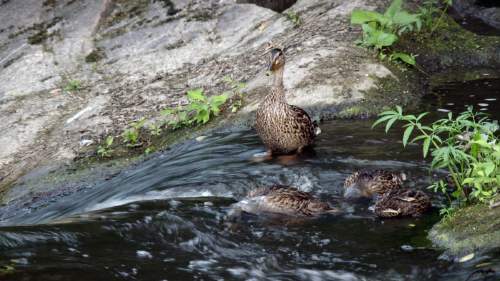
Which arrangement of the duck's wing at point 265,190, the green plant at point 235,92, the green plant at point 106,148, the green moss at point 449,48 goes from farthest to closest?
the green moss at point 449,48, the green plant at point 235,92, the green plant at point 106,148, the duck's wing at point 265,190

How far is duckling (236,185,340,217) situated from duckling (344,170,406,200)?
27 cm

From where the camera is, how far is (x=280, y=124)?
8875mm

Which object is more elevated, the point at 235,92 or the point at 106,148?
the point at 235,92

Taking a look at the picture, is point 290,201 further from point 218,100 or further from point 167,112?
point 167,112

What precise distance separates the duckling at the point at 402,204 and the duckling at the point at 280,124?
2040mm

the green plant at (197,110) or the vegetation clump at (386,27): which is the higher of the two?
the vegetation clump at (386,27)

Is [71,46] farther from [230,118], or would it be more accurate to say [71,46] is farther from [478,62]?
[478,62]

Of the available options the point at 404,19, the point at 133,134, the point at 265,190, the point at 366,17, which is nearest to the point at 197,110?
the point at 133,134

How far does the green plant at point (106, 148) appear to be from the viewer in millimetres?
11133

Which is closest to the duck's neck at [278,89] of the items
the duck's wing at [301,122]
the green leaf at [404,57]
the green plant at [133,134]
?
the duck's wing at [301,122]

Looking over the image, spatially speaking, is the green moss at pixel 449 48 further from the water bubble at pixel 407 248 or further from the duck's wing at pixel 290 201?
the water bubble at pixel 407 248

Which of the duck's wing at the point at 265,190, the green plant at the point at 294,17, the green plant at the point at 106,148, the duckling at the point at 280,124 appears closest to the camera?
the duck's wing at the point at 265,190

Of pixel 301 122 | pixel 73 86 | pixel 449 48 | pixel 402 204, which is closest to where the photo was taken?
pixel 402 204

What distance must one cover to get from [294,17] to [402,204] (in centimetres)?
751
